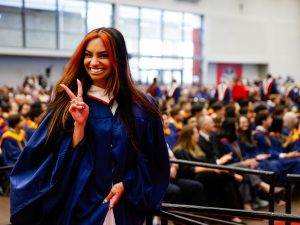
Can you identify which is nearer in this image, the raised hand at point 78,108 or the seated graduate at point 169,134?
the raised hand at point 78,108

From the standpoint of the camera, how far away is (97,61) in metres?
1.83

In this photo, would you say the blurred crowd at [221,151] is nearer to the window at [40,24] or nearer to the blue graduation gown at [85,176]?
the blue graduation gown at [85,176]

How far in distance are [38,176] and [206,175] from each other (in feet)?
11.9

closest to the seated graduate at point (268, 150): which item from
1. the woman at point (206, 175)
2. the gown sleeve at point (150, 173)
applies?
the woman at point (206, 175)

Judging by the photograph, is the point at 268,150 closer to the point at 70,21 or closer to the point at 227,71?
the point at 70,21

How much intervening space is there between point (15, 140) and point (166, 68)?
17.8 metres

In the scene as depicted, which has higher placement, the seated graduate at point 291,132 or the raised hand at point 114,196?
the raised hand at point 114,196

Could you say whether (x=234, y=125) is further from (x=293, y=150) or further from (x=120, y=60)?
(x=120, y=60)

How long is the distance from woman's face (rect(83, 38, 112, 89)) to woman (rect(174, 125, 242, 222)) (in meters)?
3.39

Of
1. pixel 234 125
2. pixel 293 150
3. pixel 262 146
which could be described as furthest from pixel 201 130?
pixel 293 150

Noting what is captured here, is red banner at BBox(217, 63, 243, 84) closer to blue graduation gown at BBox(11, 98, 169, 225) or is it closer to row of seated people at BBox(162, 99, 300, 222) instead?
row of seated people at BBox(162, 99, 300, 222)

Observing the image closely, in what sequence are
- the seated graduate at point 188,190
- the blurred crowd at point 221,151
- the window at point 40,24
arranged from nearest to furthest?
the seated graduate at point 188,190 < the blurred crowd at point 221,151 < the window at point 40,24

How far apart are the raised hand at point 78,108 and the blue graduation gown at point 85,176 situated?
8 centimetres

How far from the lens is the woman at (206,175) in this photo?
5.16 m
